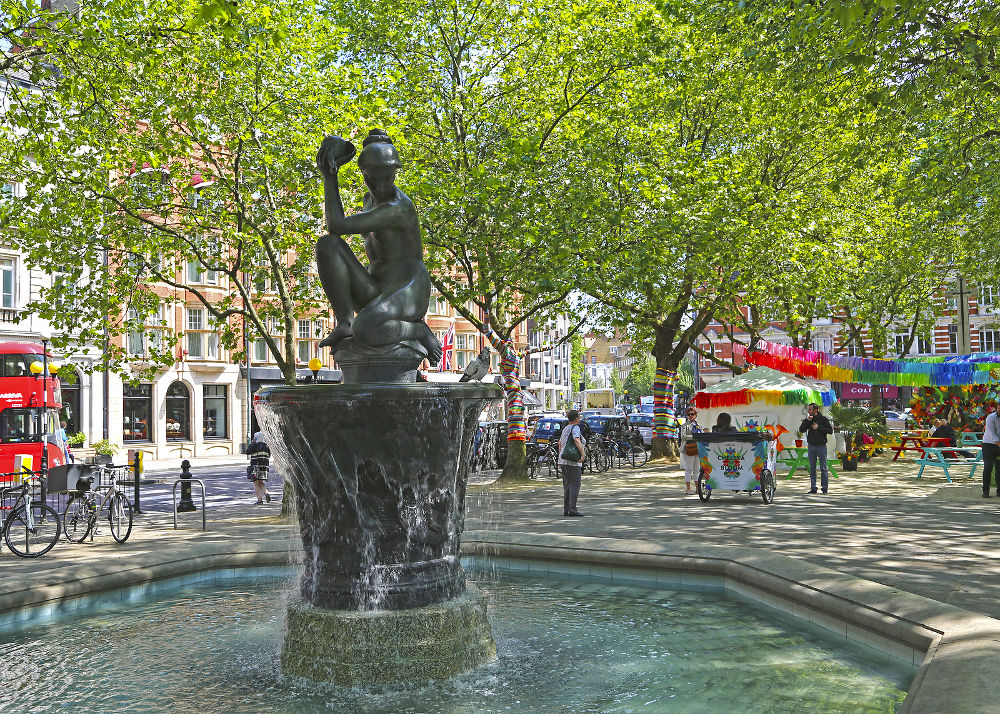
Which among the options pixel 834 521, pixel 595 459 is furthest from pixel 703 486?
pixel 595 459

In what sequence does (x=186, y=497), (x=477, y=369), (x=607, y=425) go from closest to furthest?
(x=477, y=369)
(x=186, y=497)
(x=607, y=425)

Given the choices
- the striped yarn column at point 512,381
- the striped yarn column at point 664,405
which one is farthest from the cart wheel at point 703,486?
the striped yarn column at point 664,405

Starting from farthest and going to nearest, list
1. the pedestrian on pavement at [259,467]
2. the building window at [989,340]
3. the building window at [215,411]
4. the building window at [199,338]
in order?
the building window at [989,340], the building window at [215,411], the building window at [199,338], the pedestrian on pavement at [259,467]

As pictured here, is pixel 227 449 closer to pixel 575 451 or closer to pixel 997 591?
pixel 575 451

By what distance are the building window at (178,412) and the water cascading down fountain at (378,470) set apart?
1597 inches

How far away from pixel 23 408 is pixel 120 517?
36.2 feet

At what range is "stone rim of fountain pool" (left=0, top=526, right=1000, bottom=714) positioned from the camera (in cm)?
439

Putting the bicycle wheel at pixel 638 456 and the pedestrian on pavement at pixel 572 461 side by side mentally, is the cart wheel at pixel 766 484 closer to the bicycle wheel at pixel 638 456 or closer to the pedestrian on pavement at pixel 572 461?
the pedestrian on pavement at pixel 572 461

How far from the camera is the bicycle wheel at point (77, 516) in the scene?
12245 millimetres

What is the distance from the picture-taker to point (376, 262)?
6977 millimetres

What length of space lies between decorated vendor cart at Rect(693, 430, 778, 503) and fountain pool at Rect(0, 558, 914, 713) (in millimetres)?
8326

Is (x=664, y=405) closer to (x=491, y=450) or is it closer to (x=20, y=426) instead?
(x=491, y=450)

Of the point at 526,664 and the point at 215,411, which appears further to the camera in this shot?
the point at 215,411

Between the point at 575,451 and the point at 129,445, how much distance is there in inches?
1313
